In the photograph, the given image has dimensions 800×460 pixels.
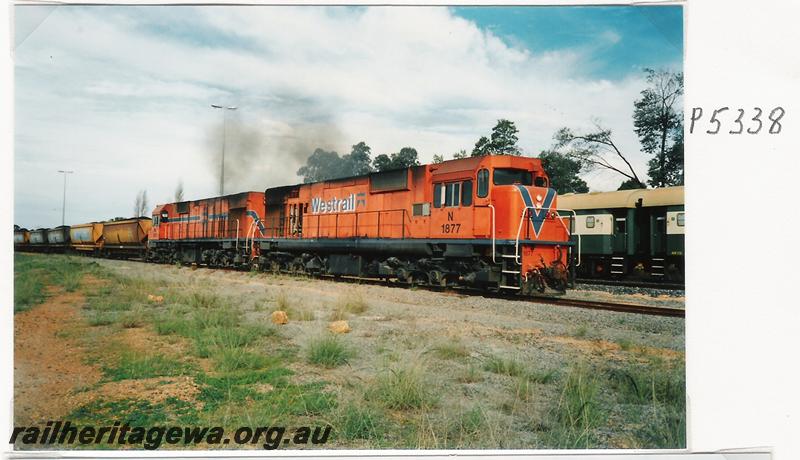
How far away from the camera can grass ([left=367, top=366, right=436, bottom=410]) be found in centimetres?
381

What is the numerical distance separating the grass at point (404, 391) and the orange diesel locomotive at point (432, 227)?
4.42m

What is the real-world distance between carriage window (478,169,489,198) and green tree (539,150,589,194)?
3.17 ft

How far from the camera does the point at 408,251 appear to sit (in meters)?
9.93

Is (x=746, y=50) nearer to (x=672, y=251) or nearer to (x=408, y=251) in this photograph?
(x=408, y=251)

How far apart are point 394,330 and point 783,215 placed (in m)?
3.69

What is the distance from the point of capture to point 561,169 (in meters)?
8.92

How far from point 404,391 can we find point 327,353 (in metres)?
1.11

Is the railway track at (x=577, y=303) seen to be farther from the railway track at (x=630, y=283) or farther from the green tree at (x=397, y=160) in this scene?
the railway track at (x=630, y=283)

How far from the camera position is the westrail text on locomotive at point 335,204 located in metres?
11.7

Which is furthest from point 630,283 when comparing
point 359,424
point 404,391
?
point 359,424

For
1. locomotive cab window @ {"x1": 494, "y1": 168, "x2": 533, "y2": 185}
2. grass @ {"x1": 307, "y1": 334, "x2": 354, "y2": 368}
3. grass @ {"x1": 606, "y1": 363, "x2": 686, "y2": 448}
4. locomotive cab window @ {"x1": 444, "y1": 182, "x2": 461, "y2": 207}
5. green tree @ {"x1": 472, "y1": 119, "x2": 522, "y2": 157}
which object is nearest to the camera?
grass @ {"x1": 606, "y1": 363, "x2": 686, "y2": 448}

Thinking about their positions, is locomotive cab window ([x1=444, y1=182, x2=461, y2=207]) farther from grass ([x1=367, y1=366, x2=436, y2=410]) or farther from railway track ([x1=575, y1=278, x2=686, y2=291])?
grass ([x1=367, y1=366, x2=436, y2=410])

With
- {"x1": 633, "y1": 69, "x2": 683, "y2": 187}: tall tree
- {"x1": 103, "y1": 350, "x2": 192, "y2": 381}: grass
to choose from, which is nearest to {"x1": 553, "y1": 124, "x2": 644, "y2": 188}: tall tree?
{"x1": 633, "y1": 69, "x2": 683, "y2": 187}: tall tree

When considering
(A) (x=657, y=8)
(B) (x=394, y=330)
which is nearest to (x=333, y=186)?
(B) (x=394, y=330)
